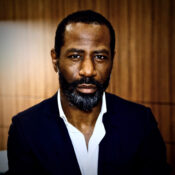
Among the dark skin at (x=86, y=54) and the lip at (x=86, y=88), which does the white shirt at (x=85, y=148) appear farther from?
the lip at (x=86, y=88)

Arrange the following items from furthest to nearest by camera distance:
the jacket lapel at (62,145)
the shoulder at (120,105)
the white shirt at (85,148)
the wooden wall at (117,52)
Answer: the wooden wall at (117,52)
the shoulder at (120,105)
the white shirt at (85,148)
the jacket lapel at (62,145)

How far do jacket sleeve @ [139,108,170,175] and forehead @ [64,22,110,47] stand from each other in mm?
657

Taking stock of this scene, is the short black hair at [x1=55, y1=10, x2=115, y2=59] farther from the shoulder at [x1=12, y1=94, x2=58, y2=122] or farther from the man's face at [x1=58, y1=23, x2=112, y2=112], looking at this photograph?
the shoulder at [x1=12, y1=94, x2=58, y2=122]

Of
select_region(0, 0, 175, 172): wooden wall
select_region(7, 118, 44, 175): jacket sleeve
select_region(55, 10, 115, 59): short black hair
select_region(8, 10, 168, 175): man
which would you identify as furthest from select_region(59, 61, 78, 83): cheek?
select_region(0, 0, 175, 172): wooden wall

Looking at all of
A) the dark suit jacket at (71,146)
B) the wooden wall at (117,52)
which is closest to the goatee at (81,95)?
the dark suit jacket at (71,146)

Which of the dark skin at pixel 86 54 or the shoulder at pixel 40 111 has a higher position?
the dark skin at pixel 86 54

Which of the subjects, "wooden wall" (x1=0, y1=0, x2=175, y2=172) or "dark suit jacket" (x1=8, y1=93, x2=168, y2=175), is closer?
"dark suit jacket" (x1=8, y1=93, x2=168, y2=175)

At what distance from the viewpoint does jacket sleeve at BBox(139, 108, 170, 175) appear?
127 cm

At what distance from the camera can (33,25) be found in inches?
114

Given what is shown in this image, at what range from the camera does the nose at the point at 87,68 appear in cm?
118

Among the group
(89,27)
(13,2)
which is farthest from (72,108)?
(13,2)

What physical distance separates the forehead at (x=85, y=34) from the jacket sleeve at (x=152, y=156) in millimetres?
657

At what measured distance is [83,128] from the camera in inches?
53.1

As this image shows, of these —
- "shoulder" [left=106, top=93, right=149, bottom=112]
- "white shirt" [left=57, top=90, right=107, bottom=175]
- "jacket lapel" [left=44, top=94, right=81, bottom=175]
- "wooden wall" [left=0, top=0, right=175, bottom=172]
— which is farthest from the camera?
"wooden wall" [left=0, top=0, right=175, bottom=172]
